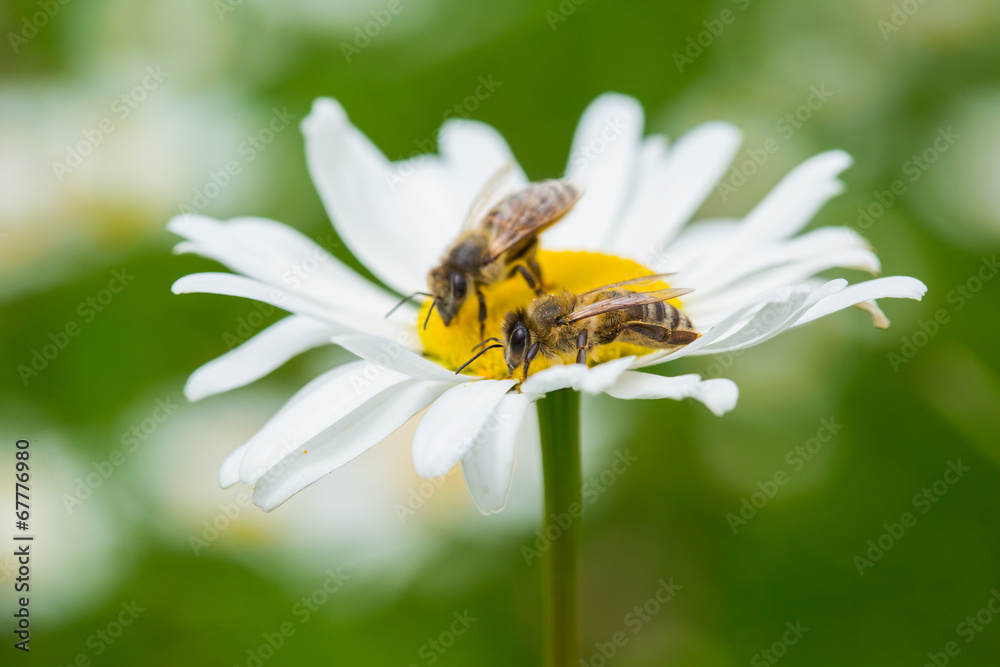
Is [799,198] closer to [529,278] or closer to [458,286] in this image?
[529,278]

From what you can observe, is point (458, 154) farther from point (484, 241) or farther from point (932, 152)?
point (932, 152)

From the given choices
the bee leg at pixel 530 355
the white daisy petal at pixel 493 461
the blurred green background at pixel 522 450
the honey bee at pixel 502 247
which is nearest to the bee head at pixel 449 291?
the honey bee at pixel 502 247

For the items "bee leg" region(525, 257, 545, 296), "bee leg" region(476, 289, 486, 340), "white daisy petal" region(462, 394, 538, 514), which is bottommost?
"white daisy petal" region(462, 394, 538, 514)

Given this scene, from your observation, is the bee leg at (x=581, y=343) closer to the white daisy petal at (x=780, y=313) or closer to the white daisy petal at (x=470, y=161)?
the white daisy petal at (x=780, y=313)

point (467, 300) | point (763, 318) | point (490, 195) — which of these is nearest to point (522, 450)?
point (490, 195)

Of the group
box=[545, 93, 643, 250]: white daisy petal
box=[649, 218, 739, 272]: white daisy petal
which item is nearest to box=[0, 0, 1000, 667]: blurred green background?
box=[649, 218, 739, 272]: white daisy petal

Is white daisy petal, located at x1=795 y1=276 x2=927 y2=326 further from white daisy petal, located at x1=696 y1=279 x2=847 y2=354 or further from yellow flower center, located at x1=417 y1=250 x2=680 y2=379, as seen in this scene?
yellow flower center, located at x1=417 y1=250 x2=680 y2=379
